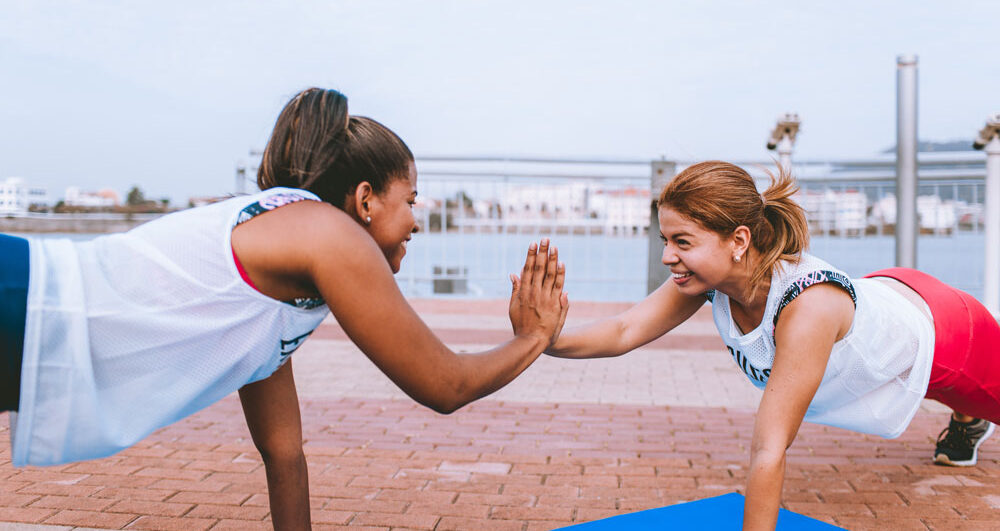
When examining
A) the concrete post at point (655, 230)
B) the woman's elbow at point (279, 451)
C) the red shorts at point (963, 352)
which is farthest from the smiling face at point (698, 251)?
the concrete post at point (655, 230)

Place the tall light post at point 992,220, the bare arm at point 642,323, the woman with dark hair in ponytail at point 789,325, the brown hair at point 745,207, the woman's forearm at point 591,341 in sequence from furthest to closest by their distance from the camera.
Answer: the tall light post at point 992,220 → the bare arm at point 642,323 → the woman's forearm at point 591,341 → the brown hair at point 745,207 → the woman with dark hair in ponytail at point 789,325

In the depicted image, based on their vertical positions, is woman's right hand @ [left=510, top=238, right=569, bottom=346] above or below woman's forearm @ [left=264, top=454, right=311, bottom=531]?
above

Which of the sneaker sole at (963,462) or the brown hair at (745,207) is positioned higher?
the brown hair at (745,207)

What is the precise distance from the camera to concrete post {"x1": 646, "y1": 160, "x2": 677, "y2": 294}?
810 centimetres

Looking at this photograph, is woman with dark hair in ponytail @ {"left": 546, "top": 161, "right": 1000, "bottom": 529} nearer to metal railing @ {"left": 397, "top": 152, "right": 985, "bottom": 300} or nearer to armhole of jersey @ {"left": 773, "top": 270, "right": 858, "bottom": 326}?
armhole of jersey @ {"left": 773, "top": 270, "right": 858, "bottom": 326}

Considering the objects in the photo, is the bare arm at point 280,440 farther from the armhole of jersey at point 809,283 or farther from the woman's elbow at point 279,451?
the armhole of jersey at point 809,283

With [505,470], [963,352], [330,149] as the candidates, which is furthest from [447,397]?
[963,352]

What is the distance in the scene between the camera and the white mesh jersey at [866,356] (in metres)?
2.67

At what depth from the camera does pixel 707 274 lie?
8.58 feet

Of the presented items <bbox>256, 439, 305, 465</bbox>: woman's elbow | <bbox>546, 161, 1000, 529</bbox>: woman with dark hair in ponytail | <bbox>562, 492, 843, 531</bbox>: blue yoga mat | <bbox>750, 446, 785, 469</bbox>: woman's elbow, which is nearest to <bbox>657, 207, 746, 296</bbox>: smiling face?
<bbox>546, 161, 1000, 529</bbox>: woman with dark hair in ponytail

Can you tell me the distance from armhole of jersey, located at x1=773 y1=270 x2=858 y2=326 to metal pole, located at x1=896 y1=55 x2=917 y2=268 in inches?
176

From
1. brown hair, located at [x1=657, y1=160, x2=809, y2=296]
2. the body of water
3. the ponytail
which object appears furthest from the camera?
the body of water

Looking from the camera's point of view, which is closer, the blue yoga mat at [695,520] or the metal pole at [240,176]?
the blue yoga mat at [695,520]

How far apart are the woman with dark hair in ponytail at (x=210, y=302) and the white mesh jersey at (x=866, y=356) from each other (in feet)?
3.80
